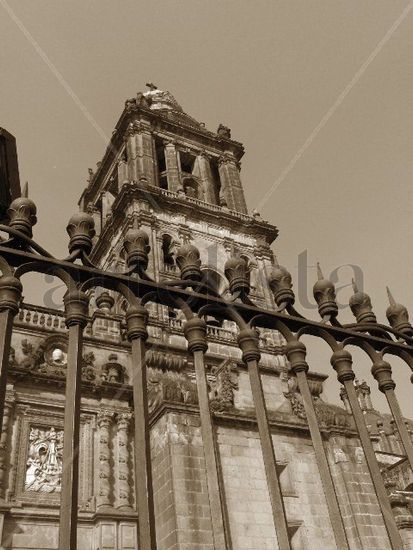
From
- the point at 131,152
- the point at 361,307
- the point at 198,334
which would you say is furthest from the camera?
the point at 131,152

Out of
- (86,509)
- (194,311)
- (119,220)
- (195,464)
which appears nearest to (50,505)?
(86,509)

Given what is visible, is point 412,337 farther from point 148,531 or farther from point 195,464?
point 195,464

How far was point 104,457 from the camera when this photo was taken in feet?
46.2

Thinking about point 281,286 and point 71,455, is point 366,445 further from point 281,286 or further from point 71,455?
point 71,455

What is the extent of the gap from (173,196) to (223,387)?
498 inches

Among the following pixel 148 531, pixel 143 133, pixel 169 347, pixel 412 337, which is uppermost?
pixel 143 133

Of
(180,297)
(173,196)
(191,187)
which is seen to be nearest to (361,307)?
(180,297)

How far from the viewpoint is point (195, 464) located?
12.3 meters

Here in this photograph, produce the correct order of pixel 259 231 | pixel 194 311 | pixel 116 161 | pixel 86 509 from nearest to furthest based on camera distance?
pixel 194 311, pixel 86 509, pixel 259 231, pixel 116 161

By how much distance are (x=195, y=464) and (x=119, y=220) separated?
51.1 feet

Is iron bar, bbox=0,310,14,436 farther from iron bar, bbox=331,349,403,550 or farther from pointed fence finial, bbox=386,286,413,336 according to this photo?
pointed fence finial, bbox=386,286,413,336

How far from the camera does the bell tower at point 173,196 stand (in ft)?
80.9

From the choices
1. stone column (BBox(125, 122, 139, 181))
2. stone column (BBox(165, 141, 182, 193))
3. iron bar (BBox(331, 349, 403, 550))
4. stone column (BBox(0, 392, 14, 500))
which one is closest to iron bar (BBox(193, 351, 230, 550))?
iron bar (BBox(331, 349, 403, 550))

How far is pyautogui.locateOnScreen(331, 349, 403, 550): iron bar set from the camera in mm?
3457
